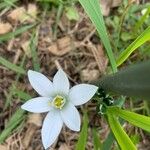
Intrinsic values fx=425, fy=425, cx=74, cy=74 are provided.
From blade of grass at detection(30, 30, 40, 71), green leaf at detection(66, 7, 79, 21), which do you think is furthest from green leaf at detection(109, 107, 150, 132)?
green leaf at detection(66, 7, 79, 21)

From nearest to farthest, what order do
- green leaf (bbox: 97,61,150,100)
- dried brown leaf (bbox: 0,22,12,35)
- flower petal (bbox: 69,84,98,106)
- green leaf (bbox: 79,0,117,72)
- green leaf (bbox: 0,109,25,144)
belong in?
1. green leaf (bbox: 97,61,150,100)
2. flower petal (bbox: 69,84,98,106)
3. green leaf (bbox: 79,0,117,72)
4. green leaf (bbox: 0,109,25,144)
5. dried brown leaf (bbox: 0,22,12,35)

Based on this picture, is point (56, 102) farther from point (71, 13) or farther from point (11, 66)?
point (71, 13)

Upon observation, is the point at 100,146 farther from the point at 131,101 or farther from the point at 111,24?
the point at 111,24


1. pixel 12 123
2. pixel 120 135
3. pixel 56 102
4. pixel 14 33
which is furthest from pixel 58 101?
pixel 14 33

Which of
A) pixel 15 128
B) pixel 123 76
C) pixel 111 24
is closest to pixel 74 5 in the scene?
pixel 111 24

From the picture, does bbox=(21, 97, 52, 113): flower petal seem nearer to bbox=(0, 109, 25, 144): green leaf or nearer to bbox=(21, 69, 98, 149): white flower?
bbox=(21, 69, 98, 149): white flower

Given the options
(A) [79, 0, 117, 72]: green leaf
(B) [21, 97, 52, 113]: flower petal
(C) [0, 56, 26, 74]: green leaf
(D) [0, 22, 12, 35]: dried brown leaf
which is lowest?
(B) [21, 97, 52, 113]: flower petal

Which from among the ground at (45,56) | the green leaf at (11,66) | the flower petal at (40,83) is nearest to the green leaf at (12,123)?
the ground at (45,56)
